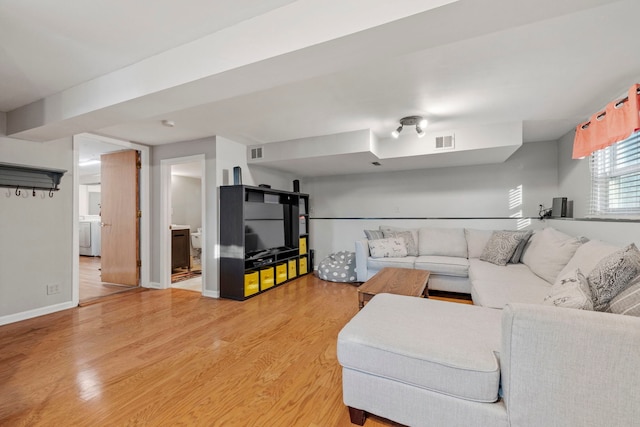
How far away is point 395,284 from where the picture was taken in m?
2.79

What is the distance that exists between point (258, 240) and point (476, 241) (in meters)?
3.19

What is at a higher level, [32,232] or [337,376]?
[32,232]

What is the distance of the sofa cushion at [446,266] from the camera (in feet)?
11.7

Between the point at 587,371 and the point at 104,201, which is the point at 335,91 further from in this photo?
the point at 104,201

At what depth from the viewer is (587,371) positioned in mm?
979

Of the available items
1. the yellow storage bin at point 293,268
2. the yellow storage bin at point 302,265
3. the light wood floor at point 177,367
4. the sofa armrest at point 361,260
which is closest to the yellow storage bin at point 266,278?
the yellow storage bin at point 293,268

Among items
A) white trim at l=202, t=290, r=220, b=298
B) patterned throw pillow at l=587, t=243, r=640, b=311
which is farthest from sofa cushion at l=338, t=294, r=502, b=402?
white trim at l=202, t=290, r=220, b=298

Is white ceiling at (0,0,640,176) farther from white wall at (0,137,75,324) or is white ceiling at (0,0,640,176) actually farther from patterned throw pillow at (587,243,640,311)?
patterned throw pillow at (587,243,640,311)

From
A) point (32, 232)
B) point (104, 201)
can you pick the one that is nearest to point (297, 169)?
point (104, 201)

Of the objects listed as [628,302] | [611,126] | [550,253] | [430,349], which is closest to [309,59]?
[430,349]

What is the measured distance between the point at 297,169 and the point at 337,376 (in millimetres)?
3642

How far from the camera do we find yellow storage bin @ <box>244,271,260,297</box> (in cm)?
360

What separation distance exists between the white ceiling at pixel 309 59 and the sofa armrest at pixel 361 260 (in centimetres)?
193

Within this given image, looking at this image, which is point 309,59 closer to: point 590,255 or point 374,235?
point 590,255
